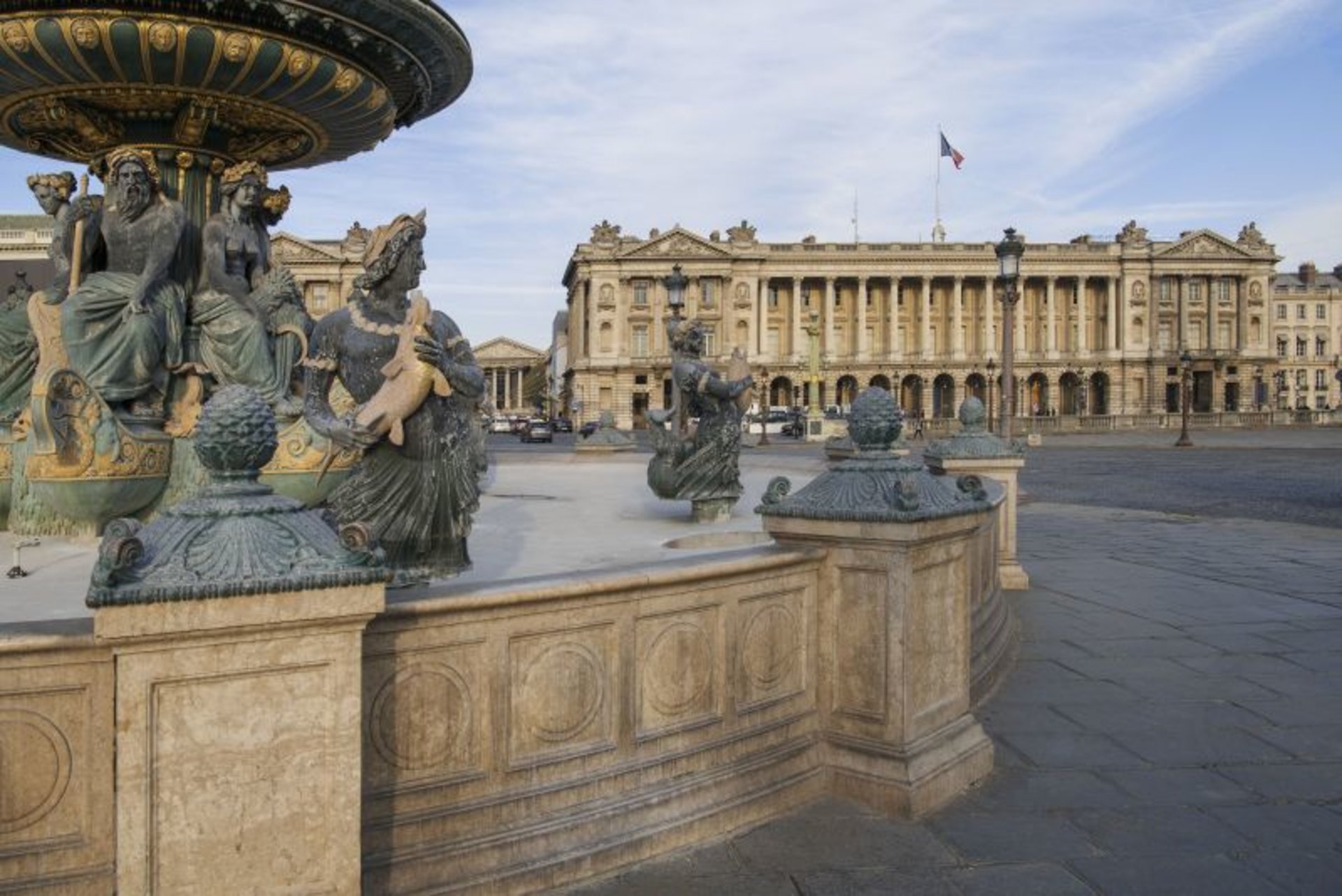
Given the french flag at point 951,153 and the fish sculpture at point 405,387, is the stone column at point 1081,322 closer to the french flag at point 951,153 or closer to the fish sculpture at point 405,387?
the french flag at point 951,153

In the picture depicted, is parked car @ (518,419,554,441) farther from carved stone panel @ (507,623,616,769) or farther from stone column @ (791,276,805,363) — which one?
stone column @ (791,276,805,363)

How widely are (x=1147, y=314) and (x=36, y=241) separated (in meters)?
90.7

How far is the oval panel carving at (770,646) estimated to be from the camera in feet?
12.2

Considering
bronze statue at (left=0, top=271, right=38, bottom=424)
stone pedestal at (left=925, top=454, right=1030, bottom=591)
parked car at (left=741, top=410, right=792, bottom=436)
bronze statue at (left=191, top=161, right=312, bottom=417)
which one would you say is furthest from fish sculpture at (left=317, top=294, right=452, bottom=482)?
parked car at (left=741, top=410, right=792, bottom=436)

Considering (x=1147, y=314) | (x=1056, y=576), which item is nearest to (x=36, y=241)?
(x=1056, y=576)

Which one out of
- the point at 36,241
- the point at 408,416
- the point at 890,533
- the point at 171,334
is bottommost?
the point at 890,533

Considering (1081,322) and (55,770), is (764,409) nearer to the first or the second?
(55,770)

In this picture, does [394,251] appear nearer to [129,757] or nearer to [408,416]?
[408,416]

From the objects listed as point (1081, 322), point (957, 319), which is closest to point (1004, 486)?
point (957, 319)

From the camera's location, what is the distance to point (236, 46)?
640 cm

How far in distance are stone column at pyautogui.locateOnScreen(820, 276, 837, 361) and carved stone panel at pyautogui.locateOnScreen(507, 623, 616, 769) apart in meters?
92.9

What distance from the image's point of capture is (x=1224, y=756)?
4.56 m

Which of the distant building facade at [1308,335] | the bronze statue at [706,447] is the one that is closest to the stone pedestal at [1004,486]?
the bronze statue at [706,447]

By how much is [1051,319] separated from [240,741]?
10188 cm
